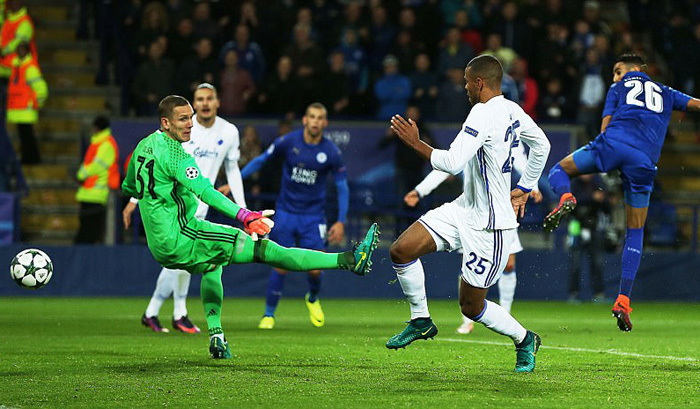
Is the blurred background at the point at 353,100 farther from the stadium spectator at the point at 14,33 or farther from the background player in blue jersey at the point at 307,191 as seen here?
the background player in blue jersey at the point at 307,191

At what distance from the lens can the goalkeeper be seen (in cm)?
858

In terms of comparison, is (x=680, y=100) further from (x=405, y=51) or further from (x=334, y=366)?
(x=405, y=51)

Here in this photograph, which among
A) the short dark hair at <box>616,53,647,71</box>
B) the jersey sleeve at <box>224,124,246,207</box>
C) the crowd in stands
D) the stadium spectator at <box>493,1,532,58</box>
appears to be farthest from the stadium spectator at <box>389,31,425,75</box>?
the short dark hair at <box>616,53,647,71</box>

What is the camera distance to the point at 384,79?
63.8ft

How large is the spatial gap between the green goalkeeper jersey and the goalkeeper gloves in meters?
0.72

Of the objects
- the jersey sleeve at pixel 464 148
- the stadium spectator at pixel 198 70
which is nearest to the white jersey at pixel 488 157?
the jersey sleeve at pixel 464 148

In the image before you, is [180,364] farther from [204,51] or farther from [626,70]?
[204,51]

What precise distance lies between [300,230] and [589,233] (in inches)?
252

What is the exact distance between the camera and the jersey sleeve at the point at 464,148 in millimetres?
7809

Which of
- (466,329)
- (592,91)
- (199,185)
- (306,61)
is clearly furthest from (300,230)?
(592,91)

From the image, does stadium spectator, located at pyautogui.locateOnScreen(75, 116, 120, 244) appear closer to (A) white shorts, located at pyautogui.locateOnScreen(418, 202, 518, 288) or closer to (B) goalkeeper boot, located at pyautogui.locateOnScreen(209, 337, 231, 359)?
(B) goalkeeper boot, located at pyautogui.locateOnScreen(209, 337, 231, 359)

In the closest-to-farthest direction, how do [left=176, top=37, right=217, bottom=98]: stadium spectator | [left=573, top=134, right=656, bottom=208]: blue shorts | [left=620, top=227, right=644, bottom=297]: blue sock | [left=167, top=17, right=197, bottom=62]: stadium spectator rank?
[left=620, top=227, right=644, bottom=297]: blue sock, [left=573, top=134, right=656, bottom=208]: blue shorts, [left=176, top=37, right=217, bottom=98]: stadium spectator, [left=167, top=17, right=197, bottom=62]: stadium spectator

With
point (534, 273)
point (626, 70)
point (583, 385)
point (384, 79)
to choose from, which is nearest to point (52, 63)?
point (384, 79)

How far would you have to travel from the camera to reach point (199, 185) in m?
8.45
